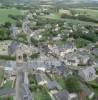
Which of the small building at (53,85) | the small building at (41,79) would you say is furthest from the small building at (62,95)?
the small building at (41,79)

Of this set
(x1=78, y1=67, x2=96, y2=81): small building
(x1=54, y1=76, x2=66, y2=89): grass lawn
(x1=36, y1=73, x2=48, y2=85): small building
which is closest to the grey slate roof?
(x1=54, y1=76, x2=66, y2=89): grass lawn

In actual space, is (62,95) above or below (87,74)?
above

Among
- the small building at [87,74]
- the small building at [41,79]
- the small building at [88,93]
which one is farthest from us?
the small building at [87,74]

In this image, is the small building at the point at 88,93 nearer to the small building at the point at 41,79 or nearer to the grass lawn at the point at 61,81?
the grass lawn at the point at 61,81

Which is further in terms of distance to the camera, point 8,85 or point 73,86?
point 8,85

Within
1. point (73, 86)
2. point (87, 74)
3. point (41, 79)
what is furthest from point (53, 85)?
point (87, 74)

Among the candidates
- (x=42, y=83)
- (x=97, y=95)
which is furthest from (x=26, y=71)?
(x=97, y=95)

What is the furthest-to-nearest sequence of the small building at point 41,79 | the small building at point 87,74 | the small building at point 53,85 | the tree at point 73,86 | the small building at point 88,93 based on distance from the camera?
the small building at point 87,74, the small building at point 41,79, the small building at point 53,85, the tree at point 73,86, the small building at point 88,93

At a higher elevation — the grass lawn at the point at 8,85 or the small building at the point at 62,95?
the small building at the point at 62,95

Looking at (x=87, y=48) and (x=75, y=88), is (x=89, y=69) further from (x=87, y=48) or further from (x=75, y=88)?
(x=87, y=48)

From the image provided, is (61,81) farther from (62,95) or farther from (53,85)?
(62,95)
